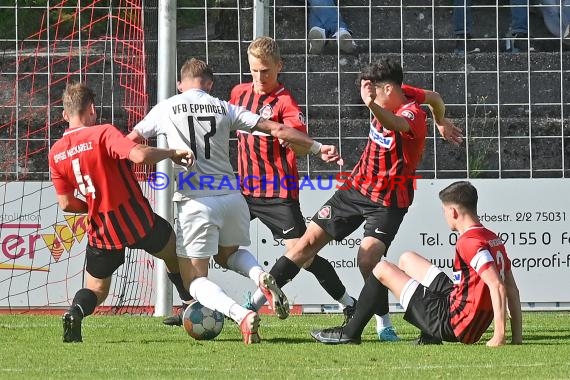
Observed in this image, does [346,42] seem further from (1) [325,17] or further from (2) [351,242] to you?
(2) [351,242]

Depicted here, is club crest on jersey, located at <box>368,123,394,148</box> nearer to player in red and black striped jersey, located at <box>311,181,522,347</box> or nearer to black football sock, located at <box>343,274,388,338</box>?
player in red and black striped jersey, located at <box>311,181,522,347</box>

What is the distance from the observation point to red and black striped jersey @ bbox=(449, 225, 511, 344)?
23.2 feet

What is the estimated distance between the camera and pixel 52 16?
13.3 metres

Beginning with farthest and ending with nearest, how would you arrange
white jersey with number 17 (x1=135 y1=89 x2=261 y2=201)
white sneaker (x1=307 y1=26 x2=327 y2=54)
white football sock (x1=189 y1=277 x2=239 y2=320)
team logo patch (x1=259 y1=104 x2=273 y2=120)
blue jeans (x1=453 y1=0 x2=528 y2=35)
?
1. blue jeans (x1=453 y1=0 x2=528 y2=35)
2. white sneaker (x1=307 y1=26 x2=327 y2=54)
3. team logo patch (x1=259 y1=104 x2=273 y2=120)
4. white jersey with number 17 (x1=135 y1=89 x2=261 y2=201)
5. white football sock (x1=189 y1=277 x2=239 y2=320)

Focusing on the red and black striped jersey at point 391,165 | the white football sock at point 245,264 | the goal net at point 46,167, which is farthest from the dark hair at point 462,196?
the goal net at point 46,167

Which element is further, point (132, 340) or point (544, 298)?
point (544, 298)

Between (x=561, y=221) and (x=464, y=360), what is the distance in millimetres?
4265

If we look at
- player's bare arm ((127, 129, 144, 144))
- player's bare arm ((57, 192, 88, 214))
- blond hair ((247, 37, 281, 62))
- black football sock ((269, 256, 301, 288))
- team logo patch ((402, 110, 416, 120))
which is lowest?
black football sock ((269, 256, 301, 288))

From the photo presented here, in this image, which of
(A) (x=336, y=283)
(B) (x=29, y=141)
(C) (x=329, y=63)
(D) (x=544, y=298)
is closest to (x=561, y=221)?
(D) (x=544, y=298)

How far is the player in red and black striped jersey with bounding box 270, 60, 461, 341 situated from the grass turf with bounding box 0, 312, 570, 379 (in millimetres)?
563

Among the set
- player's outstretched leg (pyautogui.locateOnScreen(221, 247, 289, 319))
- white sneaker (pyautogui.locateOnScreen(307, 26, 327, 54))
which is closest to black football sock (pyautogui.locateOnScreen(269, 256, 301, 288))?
player's outstretched leg (pyautogui.locateOnScreen(221, 247, 289, 319))

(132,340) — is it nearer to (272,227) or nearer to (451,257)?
(272,227)

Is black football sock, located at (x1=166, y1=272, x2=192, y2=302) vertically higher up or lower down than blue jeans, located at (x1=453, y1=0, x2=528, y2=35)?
lower down

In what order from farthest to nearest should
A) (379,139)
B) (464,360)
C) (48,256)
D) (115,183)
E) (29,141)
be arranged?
(29,141) → (48,256) → (379,139) → (115,183) → (464,360)
